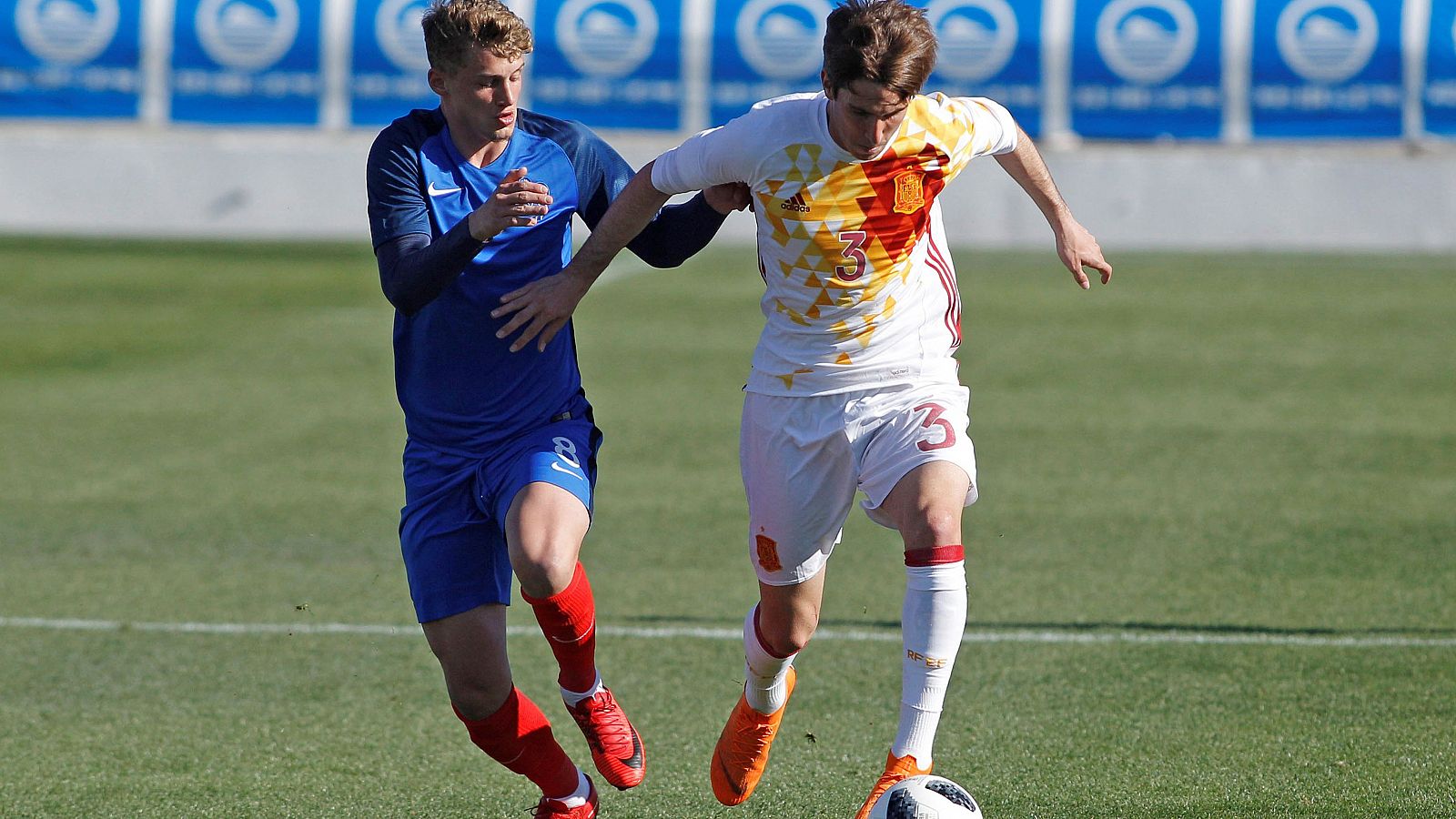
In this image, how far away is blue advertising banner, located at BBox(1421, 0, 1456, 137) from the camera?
60.1 feet

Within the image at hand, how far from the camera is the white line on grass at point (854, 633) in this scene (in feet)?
19.3

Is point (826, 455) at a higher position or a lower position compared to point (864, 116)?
lower

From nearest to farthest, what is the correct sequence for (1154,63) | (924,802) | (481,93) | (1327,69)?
(924,802)
(481,93)
(1327,69)
(1154,63)

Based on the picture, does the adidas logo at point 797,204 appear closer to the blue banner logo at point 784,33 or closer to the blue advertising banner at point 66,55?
the blue banner logo at point 784,33

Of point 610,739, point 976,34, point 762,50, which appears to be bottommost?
point 610,739

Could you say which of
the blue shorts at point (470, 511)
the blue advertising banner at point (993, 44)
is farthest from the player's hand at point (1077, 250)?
the blue advertising banner at point (993, 44)

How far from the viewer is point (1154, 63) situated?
18766mm

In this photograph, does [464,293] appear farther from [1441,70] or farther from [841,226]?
[1441,70]

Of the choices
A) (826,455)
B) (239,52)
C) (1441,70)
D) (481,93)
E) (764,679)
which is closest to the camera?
(481,93)

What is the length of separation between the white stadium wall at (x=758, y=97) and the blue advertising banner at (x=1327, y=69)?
0.02 meters

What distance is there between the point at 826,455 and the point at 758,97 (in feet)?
50.9

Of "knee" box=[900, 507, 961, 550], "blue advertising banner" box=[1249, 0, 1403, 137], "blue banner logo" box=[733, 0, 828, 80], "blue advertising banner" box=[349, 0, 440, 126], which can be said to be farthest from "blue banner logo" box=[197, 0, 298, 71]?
"knee" box=[900, 507, 961, 550]

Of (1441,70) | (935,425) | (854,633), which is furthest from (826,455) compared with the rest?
(1441,70)

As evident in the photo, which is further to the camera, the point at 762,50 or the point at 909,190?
the point at 762,50
